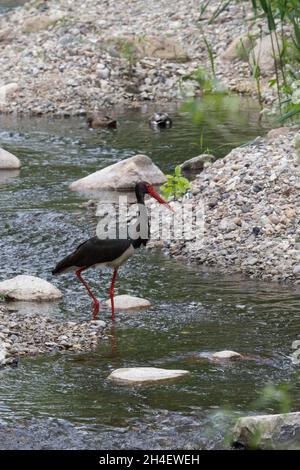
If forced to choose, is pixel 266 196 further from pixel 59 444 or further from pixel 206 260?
pixel 59 444

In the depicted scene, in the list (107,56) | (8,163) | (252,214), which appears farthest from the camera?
(107,56)

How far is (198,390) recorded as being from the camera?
27.0 ft

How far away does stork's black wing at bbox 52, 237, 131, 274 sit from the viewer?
11008 millimetres

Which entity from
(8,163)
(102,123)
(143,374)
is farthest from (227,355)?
(102,123)

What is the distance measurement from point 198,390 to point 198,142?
10981 mm

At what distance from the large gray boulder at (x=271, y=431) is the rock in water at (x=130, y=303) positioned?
418cm

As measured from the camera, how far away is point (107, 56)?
80.1 feet

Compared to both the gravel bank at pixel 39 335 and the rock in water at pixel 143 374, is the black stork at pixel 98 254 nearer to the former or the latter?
the gravel bank at pixel 39 335

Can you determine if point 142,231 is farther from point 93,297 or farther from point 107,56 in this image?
point 107,56

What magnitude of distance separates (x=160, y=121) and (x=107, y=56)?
4.44 m

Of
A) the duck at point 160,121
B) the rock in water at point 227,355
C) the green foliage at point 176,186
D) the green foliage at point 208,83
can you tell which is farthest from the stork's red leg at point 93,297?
the duck at point 160,121

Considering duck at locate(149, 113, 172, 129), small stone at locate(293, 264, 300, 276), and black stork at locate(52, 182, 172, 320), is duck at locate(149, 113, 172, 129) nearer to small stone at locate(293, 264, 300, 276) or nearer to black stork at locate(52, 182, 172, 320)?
small stone at locate(293, 264, 300, 276)

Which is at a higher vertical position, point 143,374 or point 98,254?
point 98,254

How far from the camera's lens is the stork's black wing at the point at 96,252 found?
433 inches
